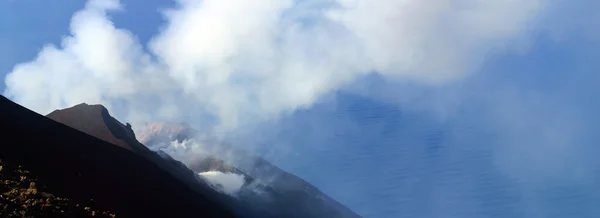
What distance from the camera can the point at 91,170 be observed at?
49.8 meters

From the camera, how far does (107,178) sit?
49938 millimetres

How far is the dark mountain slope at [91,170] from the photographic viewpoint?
4125 centimetres

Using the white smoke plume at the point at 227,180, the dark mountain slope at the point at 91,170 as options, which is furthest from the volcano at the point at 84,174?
the white smoke plume at the point at 227,180

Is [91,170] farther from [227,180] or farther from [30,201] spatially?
[227,180]

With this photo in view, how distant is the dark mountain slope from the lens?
41250 mm

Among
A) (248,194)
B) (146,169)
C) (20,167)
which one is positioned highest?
(248,194)

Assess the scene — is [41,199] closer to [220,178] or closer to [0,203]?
[0,203]

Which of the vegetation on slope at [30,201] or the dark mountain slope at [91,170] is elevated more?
the dark mountain slope at [91,170]

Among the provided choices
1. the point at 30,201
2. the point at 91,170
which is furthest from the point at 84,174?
the point at 30,201

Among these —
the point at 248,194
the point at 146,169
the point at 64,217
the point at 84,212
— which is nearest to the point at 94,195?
the point at 84,212

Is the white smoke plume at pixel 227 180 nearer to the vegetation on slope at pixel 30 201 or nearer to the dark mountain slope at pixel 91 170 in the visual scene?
Result: the dark mountain slope at pixel 91 170

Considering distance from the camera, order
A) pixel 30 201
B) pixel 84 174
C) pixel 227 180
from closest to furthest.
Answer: pixel 30 201 → pixel 84 174 → pixel 227 180

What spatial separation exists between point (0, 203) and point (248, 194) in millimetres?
115086

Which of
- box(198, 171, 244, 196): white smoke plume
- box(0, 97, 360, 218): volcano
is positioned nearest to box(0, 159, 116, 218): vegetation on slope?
box(0, 97, 360, 218): volcano
